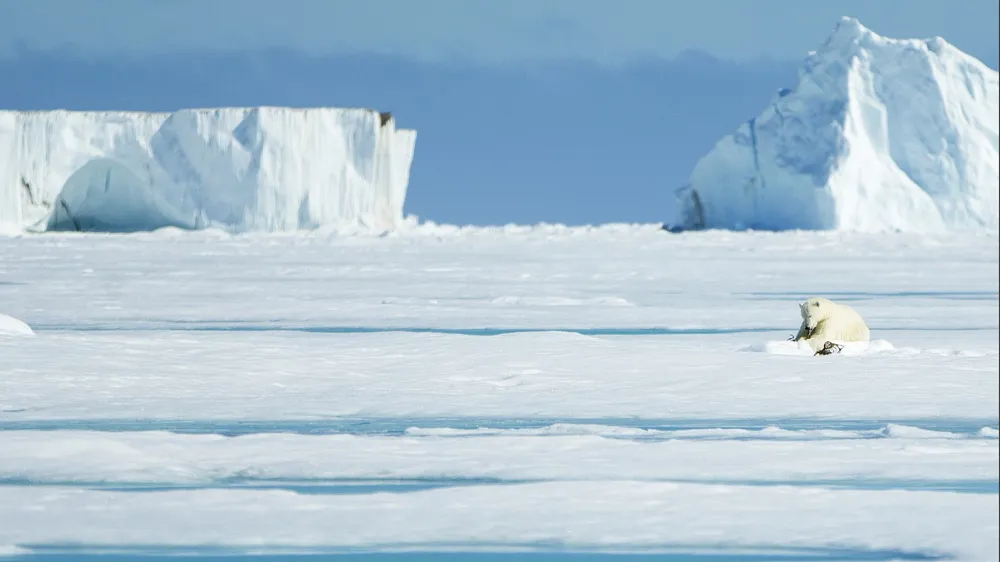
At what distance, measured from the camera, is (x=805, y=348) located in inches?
243

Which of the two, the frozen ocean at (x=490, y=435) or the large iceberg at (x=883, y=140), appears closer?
the frozen ocean at (x=490, y=435)

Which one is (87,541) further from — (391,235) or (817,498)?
(391,235)

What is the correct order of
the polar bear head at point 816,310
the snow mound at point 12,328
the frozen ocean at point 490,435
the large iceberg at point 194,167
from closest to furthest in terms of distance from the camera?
the frozen ocean at point 490,435 → the polar bear head at point 816,310 → the snow mound at point 12,328 → the large iceberg at point 194,167

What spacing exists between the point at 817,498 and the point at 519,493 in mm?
715

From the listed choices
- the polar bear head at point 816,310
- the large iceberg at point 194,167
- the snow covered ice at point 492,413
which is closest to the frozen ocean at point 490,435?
the snow covered ice at point 492,413

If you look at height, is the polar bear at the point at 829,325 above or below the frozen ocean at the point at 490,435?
above

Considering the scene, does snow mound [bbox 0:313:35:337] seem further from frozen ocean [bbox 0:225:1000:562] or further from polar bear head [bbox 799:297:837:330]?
polar bear head [bbox 799:297:837:330]

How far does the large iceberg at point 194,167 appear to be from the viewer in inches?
1027

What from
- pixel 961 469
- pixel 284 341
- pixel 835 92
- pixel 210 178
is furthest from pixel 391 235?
pixel 961 469

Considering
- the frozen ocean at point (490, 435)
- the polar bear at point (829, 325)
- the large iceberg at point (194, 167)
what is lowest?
the frozen ocean at point (490, 435)

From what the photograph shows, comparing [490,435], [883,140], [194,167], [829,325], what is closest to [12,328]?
[490,435]

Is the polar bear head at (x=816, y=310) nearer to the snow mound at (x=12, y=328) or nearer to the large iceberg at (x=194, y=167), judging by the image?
the snow mound at (x=12, y=328)

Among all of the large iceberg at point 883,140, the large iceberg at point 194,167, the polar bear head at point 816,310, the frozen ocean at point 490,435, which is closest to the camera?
the frozen ocean at point 490,435

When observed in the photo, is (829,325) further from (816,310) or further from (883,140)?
(883,140)
